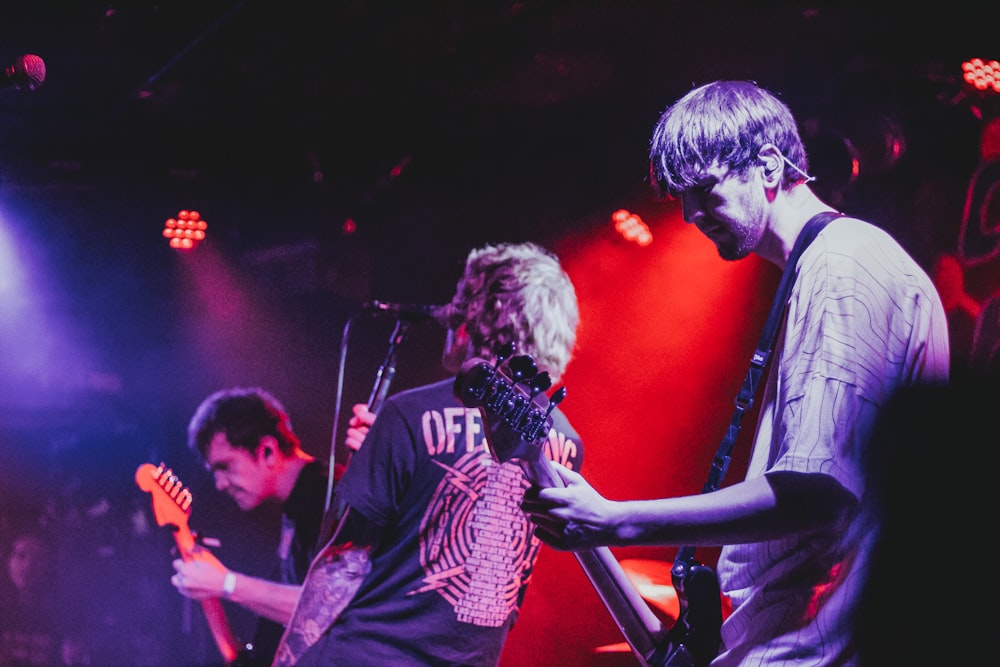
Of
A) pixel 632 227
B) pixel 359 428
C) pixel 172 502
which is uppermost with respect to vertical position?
pixel 632 227

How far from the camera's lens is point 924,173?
3.92 metres

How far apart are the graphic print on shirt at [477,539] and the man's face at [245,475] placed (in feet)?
8.88

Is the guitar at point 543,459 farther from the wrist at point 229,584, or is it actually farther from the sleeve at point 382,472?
the wrist at point 229,584

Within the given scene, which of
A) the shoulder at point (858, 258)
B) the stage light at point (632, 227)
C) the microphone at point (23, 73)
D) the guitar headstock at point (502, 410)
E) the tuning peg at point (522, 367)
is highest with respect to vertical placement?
the microphone at point (23, 73)

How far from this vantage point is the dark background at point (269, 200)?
14.0 ft

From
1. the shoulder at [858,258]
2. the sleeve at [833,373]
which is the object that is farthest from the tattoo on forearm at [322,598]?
the shoulder at [858,258]

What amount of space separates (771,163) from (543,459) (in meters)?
0.79

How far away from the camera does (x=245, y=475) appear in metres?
4.70

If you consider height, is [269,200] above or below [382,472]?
above

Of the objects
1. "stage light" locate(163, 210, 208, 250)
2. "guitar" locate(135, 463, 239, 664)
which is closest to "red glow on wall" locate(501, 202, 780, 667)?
"guitar" locate(135, 463, 239, 664)

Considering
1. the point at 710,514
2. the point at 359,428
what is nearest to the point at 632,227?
the point at 359,428

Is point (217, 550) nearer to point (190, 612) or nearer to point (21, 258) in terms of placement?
point (190, 612)

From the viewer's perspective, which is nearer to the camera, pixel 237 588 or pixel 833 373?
pixel 833 373

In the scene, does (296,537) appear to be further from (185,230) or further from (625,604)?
(625,604)
